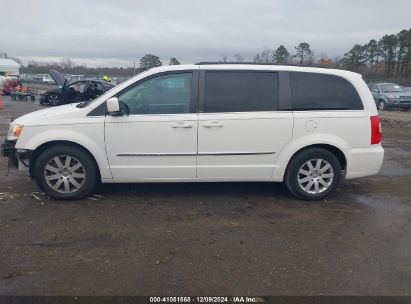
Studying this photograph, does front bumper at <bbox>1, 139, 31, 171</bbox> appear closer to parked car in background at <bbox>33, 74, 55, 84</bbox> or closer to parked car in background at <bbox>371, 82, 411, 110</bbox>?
parked car in background at <bbox>371, 82, 411, 110</bbox>

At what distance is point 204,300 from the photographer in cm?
313

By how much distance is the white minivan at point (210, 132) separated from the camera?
5.25 metres

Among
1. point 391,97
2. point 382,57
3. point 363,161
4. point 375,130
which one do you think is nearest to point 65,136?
point 363,161

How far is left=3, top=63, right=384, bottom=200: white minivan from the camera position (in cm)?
525

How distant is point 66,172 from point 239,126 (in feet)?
7.81

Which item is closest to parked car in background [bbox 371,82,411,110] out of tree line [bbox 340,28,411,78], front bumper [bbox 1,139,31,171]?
front bumper [bbox 1,139,31,171]

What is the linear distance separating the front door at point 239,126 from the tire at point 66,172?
1482 mm

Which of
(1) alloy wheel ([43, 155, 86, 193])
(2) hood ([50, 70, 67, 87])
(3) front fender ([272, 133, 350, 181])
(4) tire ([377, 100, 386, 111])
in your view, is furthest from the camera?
(4) tire ([377, 100, 386, 111])

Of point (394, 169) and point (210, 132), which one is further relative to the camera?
point (394, 169)

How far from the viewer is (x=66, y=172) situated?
210 inches

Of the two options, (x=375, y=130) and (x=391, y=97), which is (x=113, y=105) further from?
(x=391, y=97)

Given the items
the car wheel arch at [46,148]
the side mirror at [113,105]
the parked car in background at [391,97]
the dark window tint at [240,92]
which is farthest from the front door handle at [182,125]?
the parked car in background at [391,97]

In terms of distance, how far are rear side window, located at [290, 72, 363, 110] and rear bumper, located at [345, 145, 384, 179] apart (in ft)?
1.99

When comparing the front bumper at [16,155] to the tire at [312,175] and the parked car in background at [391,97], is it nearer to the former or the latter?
the tire at [312,175]
